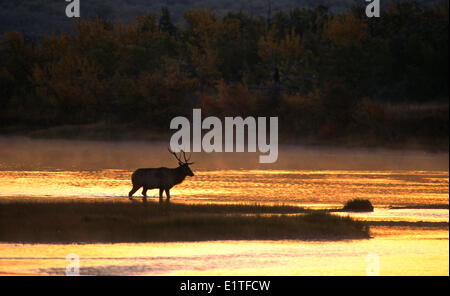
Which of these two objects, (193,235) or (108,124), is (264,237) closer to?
(193,235)

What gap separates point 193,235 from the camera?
17453 millimetres

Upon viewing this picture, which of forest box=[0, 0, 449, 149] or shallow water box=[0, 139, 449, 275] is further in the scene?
forest box=[0, 0, 449, 149]

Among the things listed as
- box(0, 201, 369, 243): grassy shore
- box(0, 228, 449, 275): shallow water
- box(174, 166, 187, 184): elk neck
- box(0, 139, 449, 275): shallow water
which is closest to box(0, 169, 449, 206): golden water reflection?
box(0, 139, 449, 275): shallow water

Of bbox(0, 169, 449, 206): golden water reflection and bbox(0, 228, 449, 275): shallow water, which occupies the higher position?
bbox(0, 228, 449, 275): shallow water

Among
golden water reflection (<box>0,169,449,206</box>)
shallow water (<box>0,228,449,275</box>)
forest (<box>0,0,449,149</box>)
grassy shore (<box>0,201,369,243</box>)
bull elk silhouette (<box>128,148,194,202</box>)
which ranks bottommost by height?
golden water reflection (<box>0,169,449,206</box>)

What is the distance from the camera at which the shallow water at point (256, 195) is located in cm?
1470

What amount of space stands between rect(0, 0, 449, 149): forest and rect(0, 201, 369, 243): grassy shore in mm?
33015

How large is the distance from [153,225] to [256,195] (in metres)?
8.69

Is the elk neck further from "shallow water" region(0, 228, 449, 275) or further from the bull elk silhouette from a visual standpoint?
"shallow water" region(0, 228, 449, 275)

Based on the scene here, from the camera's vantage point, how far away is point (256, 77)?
243ft

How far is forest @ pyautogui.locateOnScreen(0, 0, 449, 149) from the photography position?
187 feet

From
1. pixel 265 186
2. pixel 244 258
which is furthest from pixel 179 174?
pixel 244 258

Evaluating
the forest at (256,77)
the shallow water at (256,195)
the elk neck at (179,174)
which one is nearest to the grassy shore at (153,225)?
the shallow water at (256,195)
